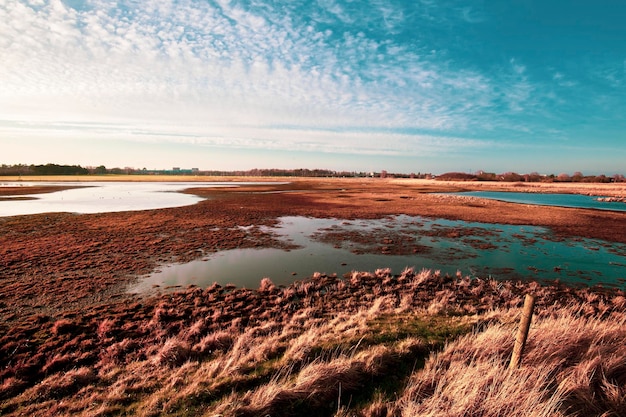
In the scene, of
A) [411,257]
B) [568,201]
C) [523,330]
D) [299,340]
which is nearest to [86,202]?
[411,257]

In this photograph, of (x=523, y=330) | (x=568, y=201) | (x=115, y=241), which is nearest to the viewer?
(x=523, y=330)

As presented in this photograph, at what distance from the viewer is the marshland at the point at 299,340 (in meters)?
5.73

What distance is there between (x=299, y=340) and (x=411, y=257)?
1409 cm

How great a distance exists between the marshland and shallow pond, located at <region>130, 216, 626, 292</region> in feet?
1.49

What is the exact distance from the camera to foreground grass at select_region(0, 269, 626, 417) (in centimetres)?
559

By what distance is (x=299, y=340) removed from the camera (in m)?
8.37

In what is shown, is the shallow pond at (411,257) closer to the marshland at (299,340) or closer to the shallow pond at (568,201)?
the marshland at (299,340)

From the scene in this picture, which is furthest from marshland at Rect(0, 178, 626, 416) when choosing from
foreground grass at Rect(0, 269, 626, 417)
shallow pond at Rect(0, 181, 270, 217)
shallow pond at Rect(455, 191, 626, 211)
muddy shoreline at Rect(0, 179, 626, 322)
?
shallow pond at Rect(455, 191, 626, 211)

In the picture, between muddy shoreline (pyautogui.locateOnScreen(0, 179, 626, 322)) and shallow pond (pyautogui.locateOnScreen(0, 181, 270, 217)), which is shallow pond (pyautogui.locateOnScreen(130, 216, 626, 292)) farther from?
shallow pond (pyautogui.locateOnScreen(0, 181, 270, 217))

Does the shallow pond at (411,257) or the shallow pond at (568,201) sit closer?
the shallow pond at (411,257)

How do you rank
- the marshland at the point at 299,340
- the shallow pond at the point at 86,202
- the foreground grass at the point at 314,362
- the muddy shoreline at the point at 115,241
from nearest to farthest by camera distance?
the foreground grass at the point at 314,362 → the marshland at the point at 299,340 → the muddy shoreline at the point at 115,241 → the shallow pond at the point at 86,202

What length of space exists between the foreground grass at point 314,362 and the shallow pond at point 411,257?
407cm

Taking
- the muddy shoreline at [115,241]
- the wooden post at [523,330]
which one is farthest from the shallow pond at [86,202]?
the wooden post at [523,330]

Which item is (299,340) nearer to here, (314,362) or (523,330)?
(314,362)
